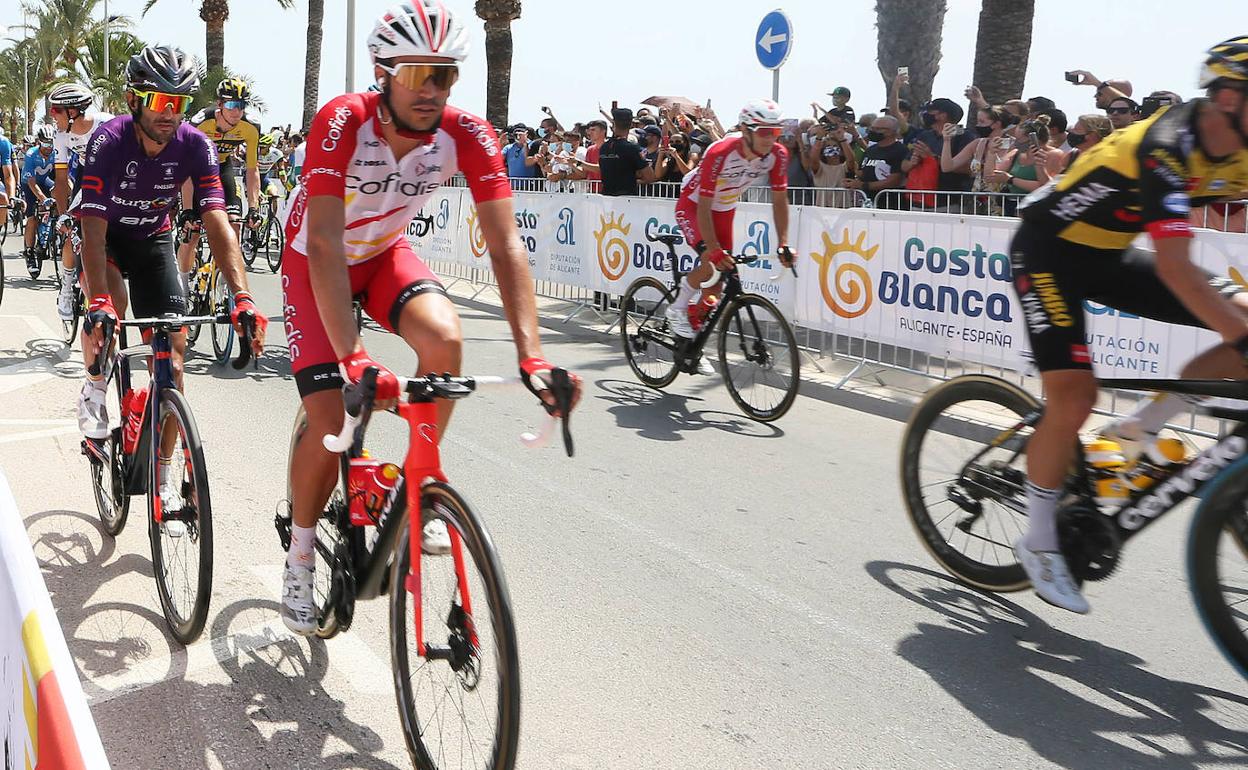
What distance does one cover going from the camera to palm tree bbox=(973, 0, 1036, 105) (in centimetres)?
1426

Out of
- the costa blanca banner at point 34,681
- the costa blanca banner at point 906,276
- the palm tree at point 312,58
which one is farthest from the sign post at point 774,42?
the palm tree at point 312,58

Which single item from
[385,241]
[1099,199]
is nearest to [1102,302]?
[1099,199]

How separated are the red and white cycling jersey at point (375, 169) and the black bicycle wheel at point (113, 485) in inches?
62.3

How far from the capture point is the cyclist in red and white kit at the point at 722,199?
8477mm

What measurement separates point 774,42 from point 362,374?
32.5 ft

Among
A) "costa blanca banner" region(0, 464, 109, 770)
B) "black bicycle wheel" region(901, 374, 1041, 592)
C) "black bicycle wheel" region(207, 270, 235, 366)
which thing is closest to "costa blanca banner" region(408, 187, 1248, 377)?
"black bicycle wheel" region(901, 374, 1041, 592)

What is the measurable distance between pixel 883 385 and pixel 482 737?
746cm

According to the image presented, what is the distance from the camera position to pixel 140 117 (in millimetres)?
5320

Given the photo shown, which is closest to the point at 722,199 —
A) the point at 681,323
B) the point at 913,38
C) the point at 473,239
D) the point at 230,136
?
the point at 681,323

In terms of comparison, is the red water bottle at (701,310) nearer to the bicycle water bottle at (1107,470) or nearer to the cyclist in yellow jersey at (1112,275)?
the cyclist in yellow jersey at (1112,275)

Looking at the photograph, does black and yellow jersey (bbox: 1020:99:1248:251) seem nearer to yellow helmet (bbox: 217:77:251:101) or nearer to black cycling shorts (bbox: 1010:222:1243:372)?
black cycling shorts (bbox: 1010:222:1243:372)

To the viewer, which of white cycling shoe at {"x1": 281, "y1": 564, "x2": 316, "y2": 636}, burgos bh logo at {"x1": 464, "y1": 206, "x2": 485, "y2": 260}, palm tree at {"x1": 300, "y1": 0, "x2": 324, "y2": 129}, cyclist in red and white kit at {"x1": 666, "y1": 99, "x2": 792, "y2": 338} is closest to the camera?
white cycling shoe at {"x1": 281, "y1": 564, "x2": 316, "y2": 636}

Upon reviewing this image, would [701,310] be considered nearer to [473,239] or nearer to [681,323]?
[681,323]

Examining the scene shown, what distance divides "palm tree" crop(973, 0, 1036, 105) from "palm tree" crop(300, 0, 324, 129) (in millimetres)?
24099
